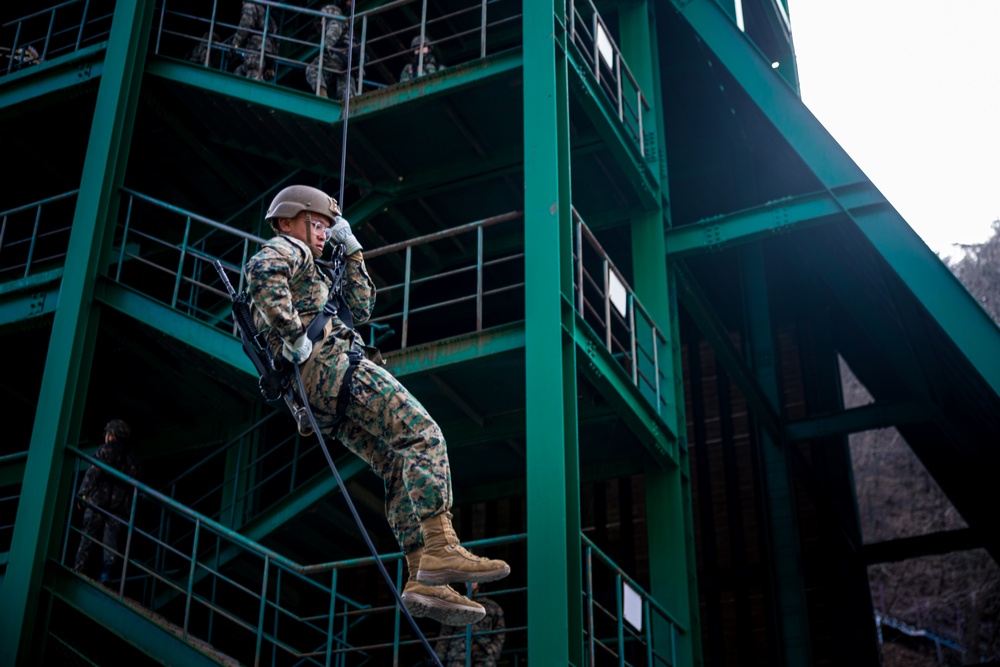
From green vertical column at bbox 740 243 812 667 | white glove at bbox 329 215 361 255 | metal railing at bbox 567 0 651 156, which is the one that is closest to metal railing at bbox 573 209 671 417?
metal railing at bbox 567 0 651 156

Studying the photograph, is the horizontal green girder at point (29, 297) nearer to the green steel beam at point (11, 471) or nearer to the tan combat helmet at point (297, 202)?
the green steel beam at point (11, 471)

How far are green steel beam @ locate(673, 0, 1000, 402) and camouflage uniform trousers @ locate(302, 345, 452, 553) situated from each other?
6.60 meters

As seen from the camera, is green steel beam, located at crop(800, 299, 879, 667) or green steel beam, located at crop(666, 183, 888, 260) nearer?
green steel beam, located at crop(666, 183, 888, 260)

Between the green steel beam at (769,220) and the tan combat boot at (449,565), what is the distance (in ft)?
23.0

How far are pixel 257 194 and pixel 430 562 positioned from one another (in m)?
9.44

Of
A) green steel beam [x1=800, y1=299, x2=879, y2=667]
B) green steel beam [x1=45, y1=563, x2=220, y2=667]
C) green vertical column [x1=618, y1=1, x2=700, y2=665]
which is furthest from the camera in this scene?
green steel beam [x1=800, y1=299, x2=879, y2=667]

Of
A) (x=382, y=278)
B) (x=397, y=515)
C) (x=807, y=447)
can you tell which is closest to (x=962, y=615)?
(x=807, y=447)

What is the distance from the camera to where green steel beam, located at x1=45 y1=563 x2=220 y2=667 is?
1002cm

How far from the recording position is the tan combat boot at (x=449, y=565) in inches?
261

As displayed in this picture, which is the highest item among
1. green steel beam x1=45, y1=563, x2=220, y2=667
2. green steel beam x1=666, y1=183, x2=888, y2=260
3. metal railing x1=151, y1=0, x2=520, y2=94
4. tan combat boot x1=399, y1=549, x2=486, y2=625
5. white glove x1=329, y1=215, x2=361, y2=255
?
metal railing x1=151, y1=0, x2=520, y2=94

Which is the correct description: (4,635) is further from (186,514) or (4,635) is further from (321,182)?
(321,182)

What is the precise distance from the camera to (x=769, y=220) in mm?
12711

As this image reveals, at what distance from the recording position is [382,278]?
13.9 metres

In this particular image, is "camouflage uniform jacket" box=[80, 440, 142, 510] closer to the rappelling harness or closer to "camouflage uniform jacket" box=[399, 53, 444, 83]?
"camouflage uniform jacket" box=[399, 53, 444, 83]
